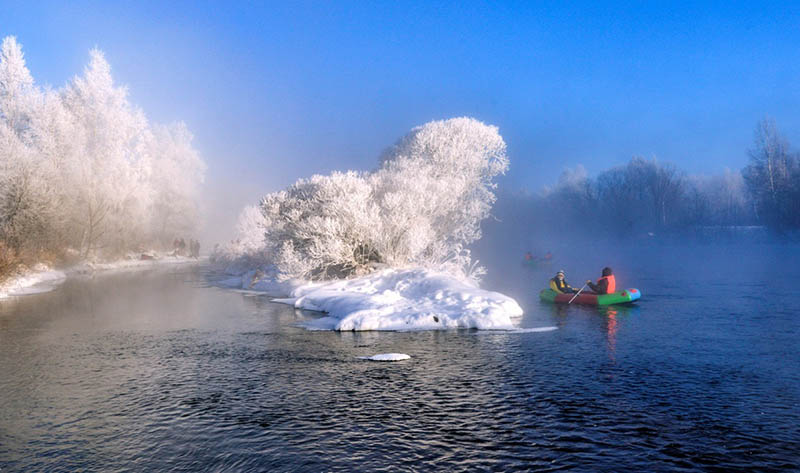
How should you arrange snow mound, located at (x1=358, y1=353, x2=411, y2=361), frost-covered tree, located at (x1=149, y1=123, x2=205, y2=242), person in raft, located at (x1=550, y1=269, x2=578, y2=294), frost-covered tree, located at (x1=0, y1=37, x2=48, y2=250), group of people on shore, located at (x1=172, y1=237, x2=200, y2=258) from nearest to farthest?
1. snow mound, located at (x1=358, y1=353, x2=411, y2=361)
2. person in raft, located at (x1=550, y1=269, x2=578, y2=294)
3. frost-covered tree, located at (x1=0, y1=37, x2=48, y2=250)
4. frost-covered tree, located at (x1=149, y1=123, x2=205, y2=242)
5. group of people on shore, located at (x1=172, y1=237, x2=200, y2=258)

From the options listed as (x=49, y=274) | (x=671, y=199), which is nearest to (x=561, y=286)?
(x=49, y=274)

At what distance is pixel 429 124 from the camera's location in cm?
4078

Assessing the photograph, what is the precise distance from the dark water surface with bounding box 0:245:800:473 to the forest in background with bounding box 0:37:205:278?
1924cm

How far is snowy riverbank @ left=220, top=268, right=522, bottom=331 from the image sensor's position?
60.4ft

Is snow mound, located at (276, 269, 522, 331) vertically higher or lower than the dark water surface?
higher

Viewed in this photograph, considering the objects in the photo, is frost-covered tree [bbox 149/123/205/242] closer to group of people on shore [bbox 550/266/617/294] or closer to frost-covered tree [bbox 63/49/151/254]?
frost-covered tree [bbox 63/49/151/254]

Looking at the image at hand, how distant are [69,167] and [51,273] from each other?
1002 centimetres

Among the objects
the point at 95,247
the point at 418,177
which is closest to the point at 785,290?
the point at 418,177

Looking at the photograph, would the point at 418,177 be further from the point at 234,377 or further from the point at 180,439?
the point at 180,439

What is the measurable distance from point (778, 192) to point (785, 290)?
187ft

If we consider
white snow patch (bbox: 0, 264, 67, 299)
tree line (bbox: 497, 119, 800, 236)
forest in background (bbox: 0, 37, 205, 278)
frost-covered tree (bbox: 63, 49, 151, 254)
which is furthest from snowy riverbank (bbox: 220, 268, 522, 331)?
tree line (bbox: 497, 119, 800, 236)

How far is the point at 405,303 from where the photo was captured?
68.8ft

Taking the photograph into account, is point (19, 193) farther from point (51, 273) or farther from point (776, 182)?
point (776, 182)

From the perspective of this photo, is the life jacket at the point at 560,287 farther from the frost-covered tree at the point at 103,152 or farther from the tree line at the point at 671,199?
the tree line at the point at 671,199
